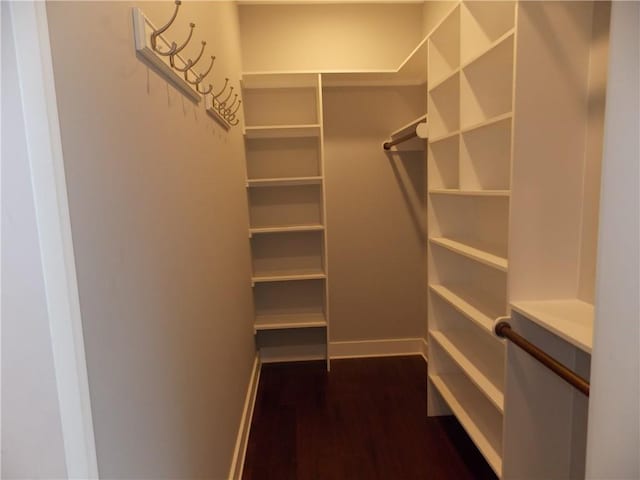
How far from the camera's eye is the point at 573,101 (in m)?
1.37

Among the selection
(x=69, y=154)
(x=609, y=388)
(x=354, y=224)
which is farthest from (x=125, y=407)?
(x=354, y=224)

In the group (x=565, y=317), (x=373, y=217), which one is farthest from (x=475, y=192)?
(x=373, y=217)

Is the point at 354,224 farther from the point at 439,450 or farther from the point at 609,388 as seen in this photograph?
the point at 609,388

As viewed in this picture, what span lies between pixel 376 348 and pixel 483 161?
194 cm

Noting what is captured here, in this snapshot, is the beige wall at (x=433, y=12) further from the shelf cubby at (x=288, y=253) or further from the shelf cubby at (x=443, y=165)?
the shelf cubby at (x=288, y=253)

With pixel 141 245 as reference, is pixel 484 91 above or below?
above

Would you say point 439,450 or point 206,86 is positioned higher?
point 206,86

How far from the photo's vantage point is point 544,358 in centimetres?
127

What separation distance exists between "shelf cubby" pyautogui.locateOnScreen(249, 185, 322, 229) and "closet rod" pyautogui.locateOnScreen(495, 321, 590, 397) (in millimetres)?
1770

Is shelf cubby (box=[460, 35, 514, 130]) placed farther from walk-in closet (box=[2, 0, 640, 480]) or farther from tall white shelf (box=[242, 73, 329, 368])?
tall white shelf (box=[242, 73, 329, 368])

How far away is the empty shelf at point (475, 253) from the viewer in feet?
5.04

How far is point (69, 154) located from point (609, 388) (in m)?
0.86

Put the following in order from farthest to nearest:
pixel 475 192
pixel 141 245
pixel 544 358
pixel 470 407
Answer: pixel 470 407
pixel 475 192
pixel 544 358
pixel 141 245

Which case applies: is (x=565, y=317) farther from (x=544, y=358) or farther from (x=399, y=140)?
(x=399, y=140)
